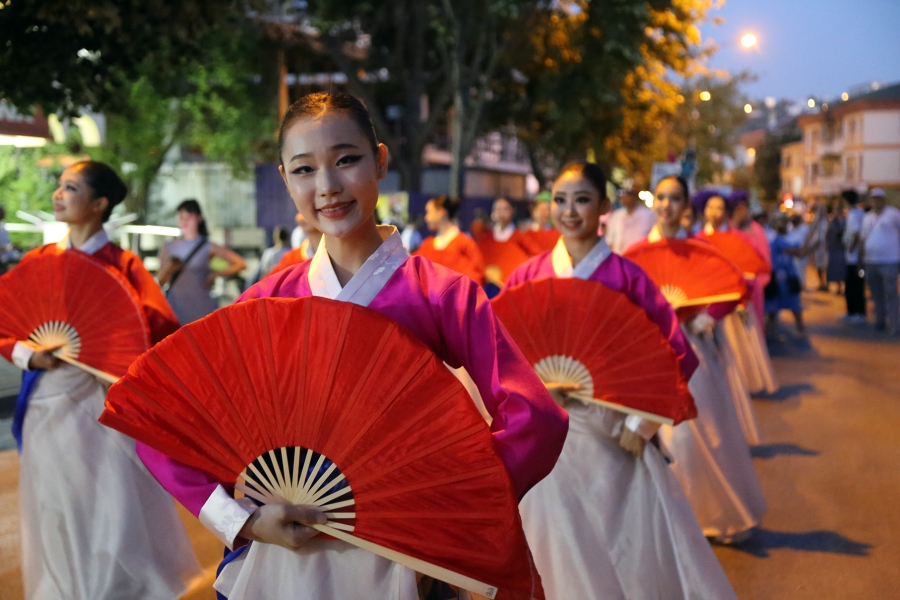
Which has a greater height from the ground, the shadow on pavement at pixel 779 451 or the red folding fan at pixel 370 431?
the red folding fan at pixel 370 431

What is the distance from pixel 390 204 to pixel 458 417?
67.8 feet

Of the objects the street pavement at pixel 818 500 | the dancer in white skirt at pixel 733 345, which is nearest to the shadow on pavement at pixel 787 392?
the street pavement at pixel 818 500

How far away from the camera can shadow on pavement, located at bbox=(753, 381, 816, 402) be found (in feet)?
35.2

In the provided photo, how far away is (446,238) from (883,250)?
8386 mm

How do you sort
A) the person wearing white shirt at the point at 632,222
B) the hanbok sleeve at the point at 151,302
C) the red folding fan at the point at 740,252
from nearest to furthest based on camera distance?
the hanbok sleeve at the point at 151,302
the red folding fan at the point at 740,252
the person wearing white shirt at the point at 632,222

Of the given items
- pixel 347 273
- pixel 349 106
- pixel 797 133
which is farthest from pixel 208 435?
pixel 797 133

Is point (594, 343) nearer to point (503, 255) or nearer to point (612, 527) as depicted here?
point (612, 527)

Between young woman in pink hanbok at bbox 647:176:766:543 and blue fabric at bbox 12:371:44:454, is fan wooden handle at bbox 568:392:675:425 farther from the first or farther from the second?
blue fabric at bbox 12:371:44:454

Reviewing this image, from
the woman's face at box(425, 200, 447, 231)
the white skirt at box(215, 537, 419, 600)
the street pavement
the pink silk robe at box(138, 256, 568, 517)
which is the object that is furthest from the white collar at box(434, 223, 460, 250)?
the white skirt at box(215, 537, 419, 600)

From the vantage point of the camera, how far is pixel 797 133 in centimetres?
8744

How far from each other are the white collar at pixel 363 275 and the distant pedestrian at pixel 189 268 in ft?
18.8

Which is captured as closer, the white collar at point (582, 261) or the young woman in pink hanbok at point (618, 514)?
the young woman in pink hanbok at point (618, 514)

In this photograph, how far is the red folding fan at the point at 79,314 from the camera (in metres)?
4.51

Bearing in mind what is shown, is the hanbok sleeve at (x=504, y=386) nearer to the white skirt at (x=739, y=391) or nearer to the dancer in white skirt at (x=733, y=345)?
the dancer in white skirt at (x=733, y=345)
